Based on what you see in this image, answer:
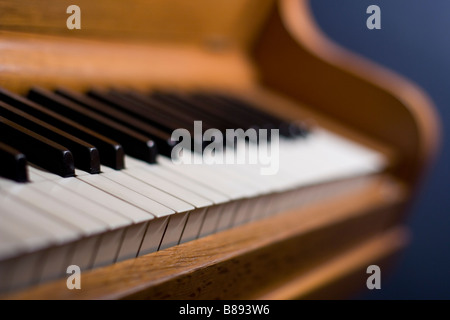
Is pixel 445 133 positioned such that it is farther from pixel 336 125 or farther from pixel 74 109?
pixel 74 109

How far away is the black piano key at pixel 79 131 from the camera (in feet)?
2.23

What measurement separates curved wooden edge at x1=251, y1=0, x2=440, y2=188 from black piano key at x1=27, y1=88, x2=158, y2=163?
91cm

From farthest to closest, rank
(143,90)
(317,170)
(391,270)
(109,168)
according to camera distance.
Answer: (391,270) → (143,90) → (317,170) → (109,168)

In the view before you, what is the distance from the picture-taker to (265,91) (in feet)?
5.27

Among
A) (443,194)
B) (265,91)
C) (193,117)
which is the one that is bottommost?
(193,117)

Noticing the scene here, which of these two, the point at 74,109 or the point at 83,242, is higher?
the point at 74,109

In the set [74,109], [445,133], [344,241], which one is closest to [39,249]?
[74,109]

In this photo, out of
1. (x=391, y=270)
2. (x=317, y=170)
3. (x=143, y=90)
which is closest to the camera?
(x=317, y=170)

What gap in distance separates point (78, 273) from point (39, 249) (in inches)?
3.3

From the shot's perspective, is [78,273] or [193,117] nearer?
[78,273]

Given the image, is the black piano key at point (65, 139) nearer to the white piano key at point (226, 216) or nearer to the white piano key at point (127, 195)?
the white piano key at point (127, 195)

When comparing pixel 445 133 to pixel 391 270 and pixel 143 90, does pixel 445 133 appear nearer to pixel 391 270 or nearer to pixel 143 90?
pixel 391 270

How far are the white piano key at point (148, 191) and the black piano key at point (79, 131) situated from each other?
0.02 metres

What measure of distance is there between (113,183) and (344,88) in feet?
3.58
